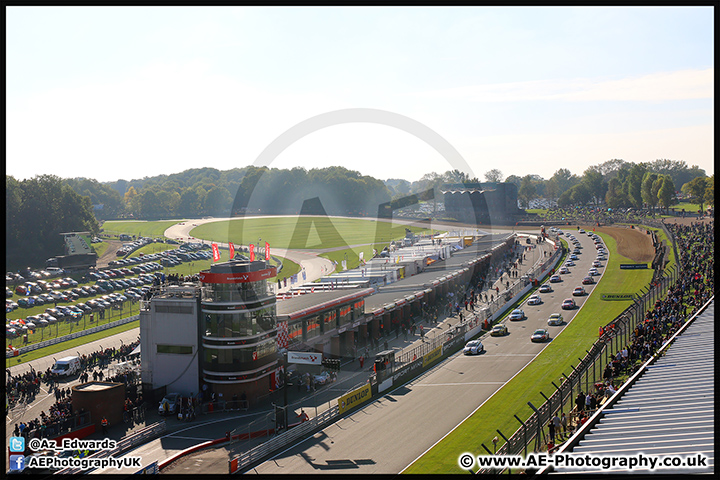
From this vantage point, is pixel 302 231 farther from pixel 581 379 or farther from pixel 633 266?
pixel 581 379

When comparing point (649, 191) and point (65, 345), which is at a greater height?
point (649, 191)

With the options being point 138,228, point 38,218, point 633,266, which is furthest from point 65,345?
point 138,228

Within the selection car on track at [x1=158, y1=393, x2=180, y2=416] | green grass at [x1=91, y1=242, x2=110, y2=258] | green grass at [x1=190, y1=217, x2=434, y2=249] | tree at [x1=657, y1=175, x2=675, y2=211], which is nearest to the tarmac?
car on track at [x1=158, y1=393, x2=180, y2=416]

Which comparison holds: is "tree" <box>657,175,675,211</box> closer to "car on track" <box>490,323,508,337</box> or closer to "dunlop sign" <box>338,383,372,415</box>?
"car on track" <box>490,323,508,337</box>

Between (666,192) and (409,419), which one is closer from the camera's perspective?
(409,419)

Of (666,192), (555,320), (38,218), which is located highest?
(666,192)

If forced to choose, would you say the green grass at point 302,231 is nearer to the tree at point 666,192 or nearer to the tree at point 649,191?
the tree at point 649,191

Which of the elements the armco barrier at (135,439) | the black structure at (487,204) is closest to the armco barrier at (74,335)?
the armco barrier at (135,439)
